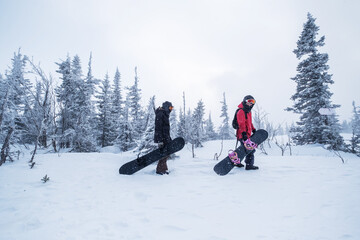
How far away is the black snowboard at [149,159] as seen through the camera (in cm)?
481

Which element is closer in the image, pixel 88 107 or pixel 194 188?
pixel 194 188

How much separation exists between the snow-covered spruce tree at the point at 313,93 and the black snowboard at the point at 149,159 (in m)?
12.1

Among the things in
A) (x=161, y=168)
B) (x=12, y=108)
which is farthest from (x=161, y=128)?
(x=12, y=108)

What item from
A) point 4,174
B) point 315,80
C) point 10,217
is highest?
point 315,80

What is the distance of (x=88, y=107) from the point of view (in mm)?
19484

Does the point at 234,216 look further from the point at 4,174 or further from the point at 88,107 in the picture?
the point at 88,107

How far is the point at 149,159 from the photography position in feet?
16.5

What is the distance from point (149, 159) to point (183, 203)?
85.9 inches

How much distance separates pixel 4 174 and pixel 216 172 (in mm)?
5738

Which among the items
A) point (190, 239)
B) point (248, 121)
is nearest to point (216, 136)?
point (248, 121)

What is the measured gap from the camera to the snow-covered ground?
228cm

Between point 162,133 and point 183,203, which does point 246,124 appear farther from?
point 183,203

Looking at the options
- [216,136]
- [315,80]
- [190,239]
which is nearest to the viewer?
[190,239]

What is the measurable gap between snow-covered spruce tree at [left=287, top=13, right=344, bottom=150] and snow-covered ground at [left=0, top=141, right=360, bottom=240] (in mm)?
9152
